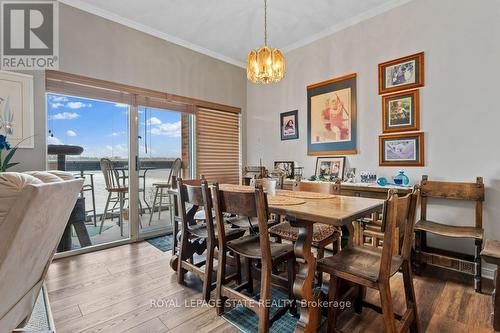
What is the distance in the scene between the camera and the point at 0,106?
2.33 metres

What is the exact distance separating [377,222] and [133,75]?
11.1 feet

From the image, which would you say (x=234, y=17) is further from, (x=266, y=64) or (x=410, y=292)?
(x=410, y=292)

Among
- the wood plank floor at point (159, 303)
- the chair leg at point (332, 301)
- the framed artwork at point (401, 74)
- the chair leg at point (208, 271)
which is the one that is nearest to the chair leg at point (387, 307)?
the chair leg at point (332, 301)

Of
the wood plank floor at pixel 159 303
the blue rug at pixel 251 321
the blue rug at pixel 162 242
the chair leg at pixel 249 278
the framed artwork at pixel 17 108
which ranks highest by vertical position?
the framed artwork at pixel 17 108

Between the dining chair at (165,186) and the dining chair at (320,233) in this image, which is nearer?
the dining chair at (320,233)

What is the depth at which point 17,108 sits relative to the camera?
242 centimetres

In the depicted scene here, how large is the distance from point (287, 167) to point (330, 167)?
71cm

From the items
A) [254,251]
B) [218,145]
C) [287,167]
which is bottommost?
[254,251]

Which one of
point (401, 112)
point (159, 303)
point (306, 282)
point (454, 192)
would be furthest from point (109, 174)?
point (454, 192)

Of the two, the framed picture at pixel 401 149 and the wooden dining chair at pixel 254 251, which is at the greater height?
the framed picture at pixel 401 149

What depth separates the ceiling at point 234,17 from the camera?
2.77m

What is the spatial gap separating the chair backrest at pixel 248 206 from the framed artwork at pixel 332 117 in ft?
6.90

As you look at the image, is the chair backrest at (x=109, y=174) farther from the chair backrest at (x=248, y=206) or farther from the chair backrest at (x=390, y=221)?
the chair backrest at (x=390, y=221)

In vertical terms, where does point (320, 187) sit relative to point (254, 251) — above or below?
above
